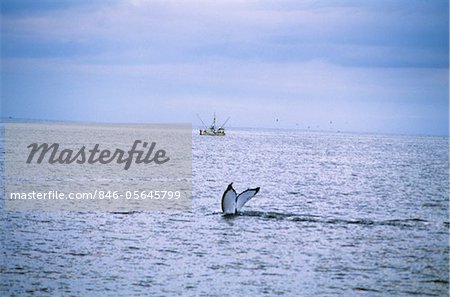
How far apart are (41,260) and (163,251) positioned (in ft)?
16.7

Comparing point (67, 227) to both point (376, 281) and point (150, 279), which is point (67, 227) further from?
point (376, 281)

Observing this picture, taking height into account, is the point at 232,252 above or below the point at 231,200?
below

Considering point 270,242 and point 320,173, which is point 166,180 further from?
point 270,242

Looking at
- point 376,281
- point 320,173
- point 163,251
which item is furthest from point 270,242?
point 320,173

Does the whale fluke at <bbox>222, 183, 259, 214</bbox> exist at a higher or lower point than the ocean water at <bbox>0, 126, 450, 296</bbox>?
higher

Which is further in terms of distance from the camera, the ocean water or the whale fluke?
the whale fluke

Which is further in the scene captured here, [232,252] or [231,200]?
[231,200]

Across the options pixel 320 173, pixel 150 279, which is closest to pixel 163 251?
pixel 150 279

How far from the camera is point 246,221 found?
35312 mm

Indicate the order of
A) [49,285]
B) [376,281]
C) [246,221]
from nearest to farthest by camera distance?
[49,285] < [376,281] < [246,221]

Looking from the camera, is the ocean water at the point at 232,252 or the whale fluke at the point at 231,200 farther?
the whale fluke at the point at 231,200

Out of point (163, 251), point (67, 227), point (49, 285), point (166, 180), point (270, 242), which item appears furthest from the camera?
point (166, 180)

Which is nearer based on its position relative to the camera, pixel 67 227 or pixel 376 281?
pixel 376 281

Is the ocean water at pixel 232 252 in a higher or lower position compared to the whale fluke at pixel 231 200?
lower
